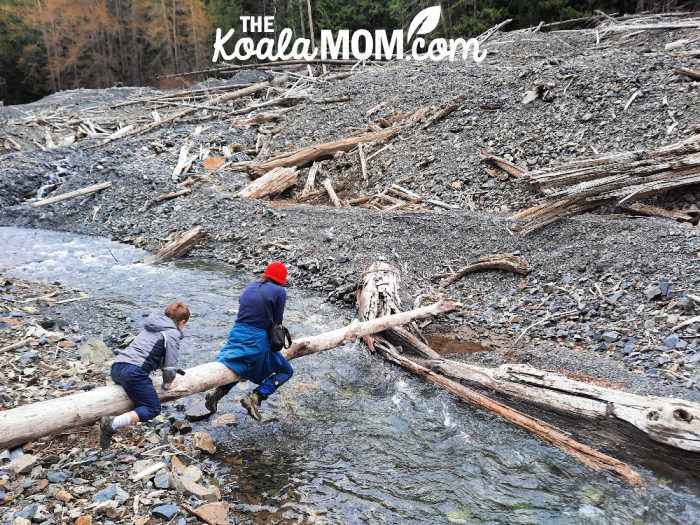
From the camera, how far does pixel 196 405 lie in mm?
5672

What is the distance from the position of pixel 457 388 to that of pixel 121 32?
48.6m

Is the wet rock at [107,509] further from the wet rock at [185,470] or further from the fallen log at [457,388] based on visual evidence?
the fallen log at [457,388]

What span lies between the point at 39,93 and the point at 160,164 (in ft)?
114

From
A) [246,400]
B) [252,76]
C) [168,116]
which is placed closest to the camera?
[246,400]

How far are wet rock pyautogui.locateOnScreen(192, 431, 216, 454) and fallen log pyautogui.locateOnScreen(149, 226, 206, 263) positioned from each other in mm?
7389

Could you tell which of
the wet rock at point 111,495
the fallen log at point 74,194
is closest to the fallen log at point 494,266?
the wet rock at point 111,495

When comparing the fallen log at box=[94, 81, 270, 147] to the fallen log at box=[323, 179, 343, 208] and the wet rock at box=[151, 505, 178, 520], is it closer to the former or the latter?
the fallen log at box=[323, 179, 343, 208]

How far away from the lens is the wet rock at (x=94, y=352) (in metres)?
6.30

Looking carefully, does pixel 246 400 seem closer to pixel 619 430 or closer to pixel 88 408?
pixel 88 408

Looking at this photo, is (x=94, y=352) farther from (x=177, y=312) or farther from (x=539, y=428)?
(x=539, y=428)

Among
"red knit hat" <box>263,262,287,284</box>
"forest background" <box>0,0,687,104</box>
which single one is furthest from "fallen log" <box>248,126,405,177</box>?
"forest background" <box>0,0,687,104</box>

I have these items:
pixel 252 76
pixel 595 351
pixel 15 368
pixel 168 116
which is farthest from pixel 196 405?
pixel 252 76

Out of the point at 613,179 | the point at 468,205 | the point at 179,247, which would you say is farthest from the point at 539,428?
the point at 179,247

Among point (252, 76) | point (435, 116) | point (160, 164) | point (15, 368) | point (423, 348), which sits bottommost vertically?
point (423, 348)
